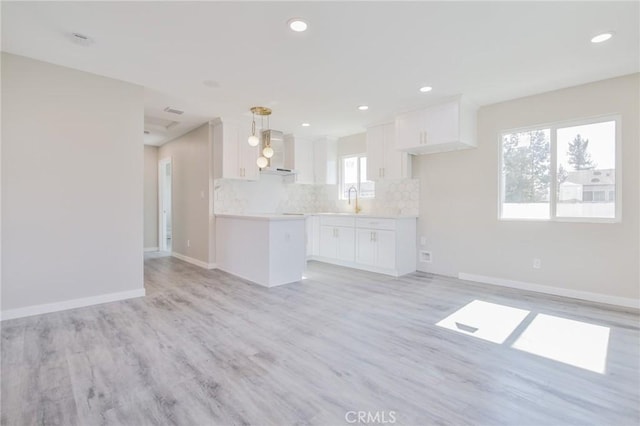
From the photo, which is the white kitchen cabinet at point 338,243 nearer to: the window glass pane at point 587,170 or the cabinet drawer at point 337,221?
the cabinet drawer at point 337,221

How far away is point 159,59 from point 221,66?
0.58 metres

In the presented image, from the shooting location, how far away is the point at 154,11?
7.47 feet

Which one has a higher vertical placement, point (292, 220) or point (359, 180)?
point (359, 180)

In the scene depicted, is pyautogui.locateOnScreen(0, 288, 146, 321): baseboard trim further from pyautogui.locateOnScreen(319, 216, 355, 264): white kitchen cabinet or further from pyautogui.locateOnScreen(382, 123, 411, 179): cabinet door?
pyautogui.locateOnScreen(382, 123, 411, 179): cabinet door

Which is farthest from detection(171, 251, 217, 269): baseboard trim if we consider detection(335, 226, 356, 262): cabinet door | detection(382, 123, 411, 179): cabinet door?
detection(382, 123, 411, 179): cabinet door

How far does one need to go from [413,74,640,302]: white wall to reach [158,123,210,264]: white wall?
377 cm

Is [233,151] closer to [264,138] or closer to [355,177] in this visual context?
[264,138]

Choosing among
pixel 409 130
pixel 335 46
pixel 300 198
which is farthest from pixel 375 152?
pixel 335 46

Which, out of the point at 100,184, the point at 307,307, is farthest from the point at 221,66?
the point at 307,307

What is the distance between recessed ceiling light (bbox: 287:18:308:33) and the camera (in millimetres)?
2400

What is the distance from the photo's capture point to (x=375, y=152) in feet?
17.8

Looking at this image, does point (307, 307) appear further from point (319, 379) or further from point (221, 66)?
point (221, 66)

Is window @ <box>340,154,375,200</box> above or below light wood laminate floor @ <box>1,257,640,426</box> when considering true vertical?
above

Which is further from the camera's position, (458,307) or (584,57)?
(458,307)
